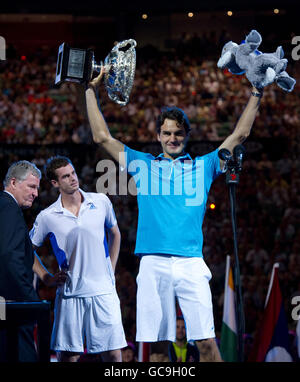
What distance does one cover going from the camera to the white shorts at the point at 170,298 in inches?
144

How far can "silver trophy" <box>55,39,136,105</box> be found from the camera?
387 centimetres

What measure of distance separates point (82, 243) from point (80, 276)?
230 millimetres

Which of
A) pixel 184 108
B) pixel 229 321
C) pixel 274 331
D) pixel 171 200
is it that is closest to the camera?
pixel 171 200

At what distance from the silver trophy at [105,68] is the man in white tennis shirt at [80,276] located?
29.6 inches

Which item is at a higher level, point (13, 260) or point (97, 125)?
point (97, 125)

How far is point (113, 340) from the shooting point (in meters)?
4.27

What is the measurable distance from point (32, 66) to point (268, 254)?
34.3 feet

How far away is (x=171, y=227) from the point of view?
378 centimetres

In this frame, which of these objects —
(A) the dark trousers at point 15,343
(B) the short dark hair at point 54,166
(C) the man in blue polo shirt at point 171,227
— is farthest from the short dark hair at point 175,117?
(A) the dark trousers at point 15,343

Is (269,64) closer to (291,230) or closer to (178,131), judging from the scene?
(178,131)

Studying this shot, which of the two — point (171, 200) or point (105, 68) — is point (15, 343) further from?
point (105, 68)

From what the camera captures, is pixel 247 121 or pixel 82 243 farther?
pixel 82 243

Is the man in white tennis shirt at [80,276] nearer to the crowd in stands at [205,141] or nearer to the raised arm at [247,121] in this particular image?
the raised arm at [247,121]

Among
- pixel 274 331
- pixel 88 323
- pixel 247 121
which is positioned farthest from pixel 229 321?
pixel 247 121
